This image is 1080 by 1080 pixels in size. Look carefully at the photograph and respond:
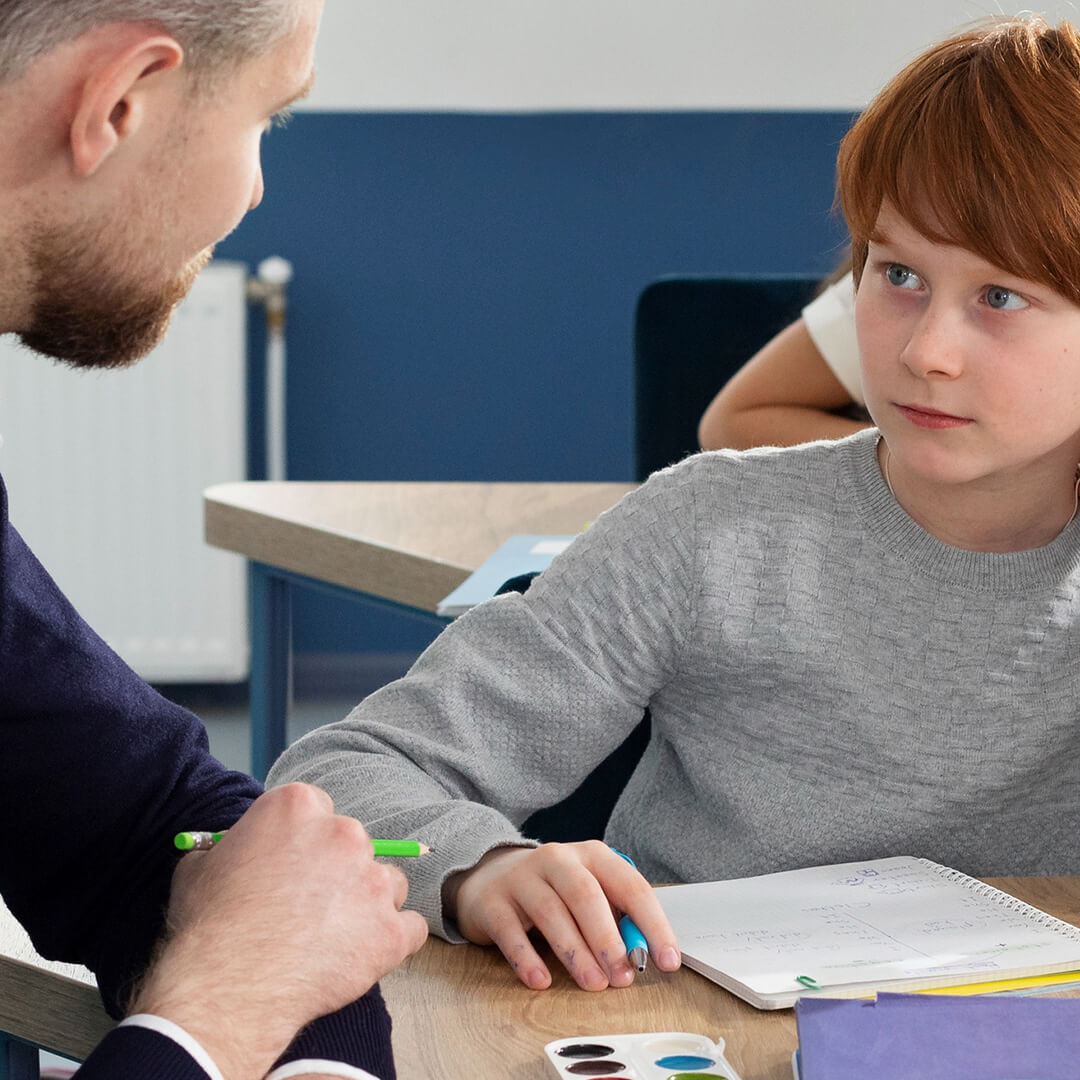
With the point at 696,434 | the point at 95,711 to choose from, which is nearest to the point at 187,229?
the point at 95,711

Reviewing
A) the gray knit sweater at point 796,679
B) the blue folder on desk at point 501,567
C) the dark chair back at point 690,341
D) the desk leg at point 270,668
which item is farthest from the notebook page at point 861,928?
the dark chair back at point 690,341

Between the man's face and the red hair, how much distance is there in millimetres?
378

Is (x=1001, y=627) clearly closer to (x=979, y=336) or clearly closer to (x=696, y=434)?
(x=979, y=336)

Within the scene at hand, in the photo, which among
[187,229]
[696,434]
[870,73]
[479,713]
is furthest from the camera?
[870,73]

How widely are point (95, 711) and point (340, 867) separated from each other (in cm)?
24

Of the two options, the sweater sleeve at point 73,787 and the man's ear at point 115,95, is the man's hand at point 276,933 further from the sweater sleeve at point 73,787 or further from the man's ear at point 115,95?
the man's ear at point 115,95

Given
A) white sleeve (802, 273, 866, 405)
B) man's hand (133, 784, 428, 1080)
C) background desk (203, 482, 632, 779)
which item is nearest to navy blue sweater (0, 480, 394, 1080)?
man's hand (133, 784, 428, 1080)

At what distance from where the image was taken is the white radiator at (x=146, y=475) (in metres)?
3.34

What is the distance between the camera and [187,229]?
944 millimetres

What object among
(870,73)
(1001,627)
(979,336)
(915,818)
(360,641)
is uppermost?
(870,73)

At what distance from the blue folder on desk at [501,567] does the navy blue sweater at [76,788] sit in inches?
22.6

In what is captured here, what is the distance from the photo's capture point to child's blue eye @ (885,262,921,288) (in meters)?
1.05

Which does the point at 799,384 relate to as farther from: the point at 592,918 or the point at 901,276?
the point at 592,918

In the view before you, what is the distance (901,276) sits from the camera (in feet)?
3.44
